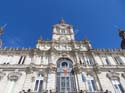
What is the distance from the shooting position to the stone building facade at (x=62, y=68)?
79.6ft

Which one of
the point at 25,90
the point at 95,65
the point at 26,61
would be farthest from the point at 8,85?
the point at 95,65

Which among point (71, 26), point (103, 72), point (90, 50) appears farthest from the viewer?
point (71, 26)

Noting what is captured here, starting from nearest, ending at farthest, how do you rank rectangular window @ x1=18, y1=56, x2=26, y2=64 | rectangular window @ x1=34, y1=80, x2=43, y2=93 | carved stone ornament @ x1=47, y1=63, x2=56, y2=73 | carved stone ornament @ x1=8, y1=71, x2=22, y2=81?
rectangular window @ x1=34, y1=80, x2=43, y2=93 → carved stone ornament @ x1=8, y1=71, x2=22, y2=81 → carved stone ornament @ x1=47, y1=63, x2=56, y2=73 → rectangular window @ x1=18, y1=56, x2=26, y2=64

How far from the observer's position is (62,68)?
28.5 m

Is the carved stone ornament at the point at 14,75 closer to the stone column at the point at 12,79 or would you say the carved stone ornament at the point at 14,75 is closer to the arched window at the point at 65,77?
the stone column at the point at 12,79

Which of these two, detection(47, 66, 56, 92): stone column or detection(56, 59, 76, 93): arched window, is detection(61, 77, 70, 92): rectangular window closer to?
detection(56, 59, 76, 93): arched window

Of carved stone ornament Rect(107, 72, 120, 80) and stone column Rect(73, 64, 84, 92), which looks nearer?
stone column Rect(73, 64, 84, 92)

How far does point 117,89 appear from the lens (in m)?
24.4

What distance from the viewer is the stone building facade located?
24.2 meters

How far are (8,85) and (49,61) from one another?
823 cm

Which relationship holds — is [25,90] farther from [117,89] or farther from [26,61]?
[117,89]

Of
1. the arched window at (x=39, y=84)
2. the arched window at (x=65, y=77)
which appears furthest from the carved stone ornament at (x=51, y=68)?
the arched window at (x=39, y=84)

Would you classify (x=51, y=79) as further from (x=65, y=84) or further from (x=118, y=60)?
Result: (x=118, y=60)

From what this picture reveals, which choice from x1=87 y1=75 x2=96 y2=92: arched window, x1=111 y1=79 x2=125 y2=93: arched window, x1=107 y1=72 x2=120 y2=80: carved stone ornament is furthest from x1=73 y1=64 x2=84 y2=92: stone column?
x1=111 y1=79 x2=125 y2=93: arched window
